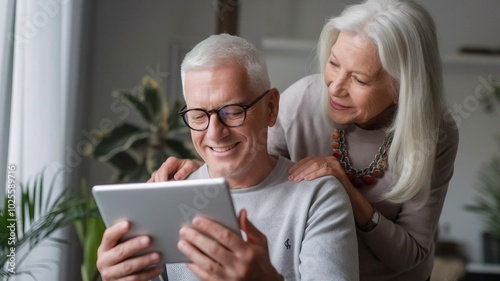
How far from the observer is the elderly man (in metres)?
1.46

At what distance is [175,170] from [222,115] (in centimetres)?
30

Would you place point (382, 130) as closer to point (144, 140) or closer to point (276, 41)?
point (144, 140)

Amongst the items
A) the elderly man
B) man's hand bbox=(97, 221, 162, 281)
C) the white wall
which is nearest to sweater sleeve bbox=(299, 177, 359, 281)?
the elderly man

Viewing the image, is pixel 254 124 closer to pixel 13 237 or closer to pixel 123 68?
pixel 13 237

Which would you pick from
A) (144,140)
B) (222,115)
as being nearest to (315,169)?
(222,115)

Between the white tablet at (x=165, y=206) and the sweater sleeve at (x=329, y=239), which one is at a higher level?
the white tablet at (x=165, y=206)

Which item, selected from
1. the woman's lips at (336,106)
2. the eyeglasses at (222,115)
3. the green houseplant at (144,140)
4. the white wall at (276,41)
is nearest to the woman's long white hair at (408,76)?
the woman's lips at (336,106)

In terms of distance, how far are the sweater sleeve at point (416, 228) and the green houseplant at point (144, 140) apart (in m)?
2.29

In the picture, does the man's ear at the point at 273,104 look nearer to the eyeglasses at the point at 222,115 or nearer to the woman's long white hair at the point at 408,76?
the eyeglasses at the point at 222,115

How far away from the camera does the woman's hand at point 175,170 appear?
172 cm

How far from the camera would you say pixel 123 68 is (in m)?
4.37

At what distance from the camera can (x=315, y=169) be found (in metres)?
1.60

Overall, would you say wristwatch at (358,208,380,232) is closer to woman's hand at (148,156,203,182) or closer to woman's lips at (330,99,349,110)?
woman's lips at (330,99,349,110)

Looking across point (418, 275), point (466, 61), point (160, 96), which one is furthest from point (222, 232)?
point (466, 61)
